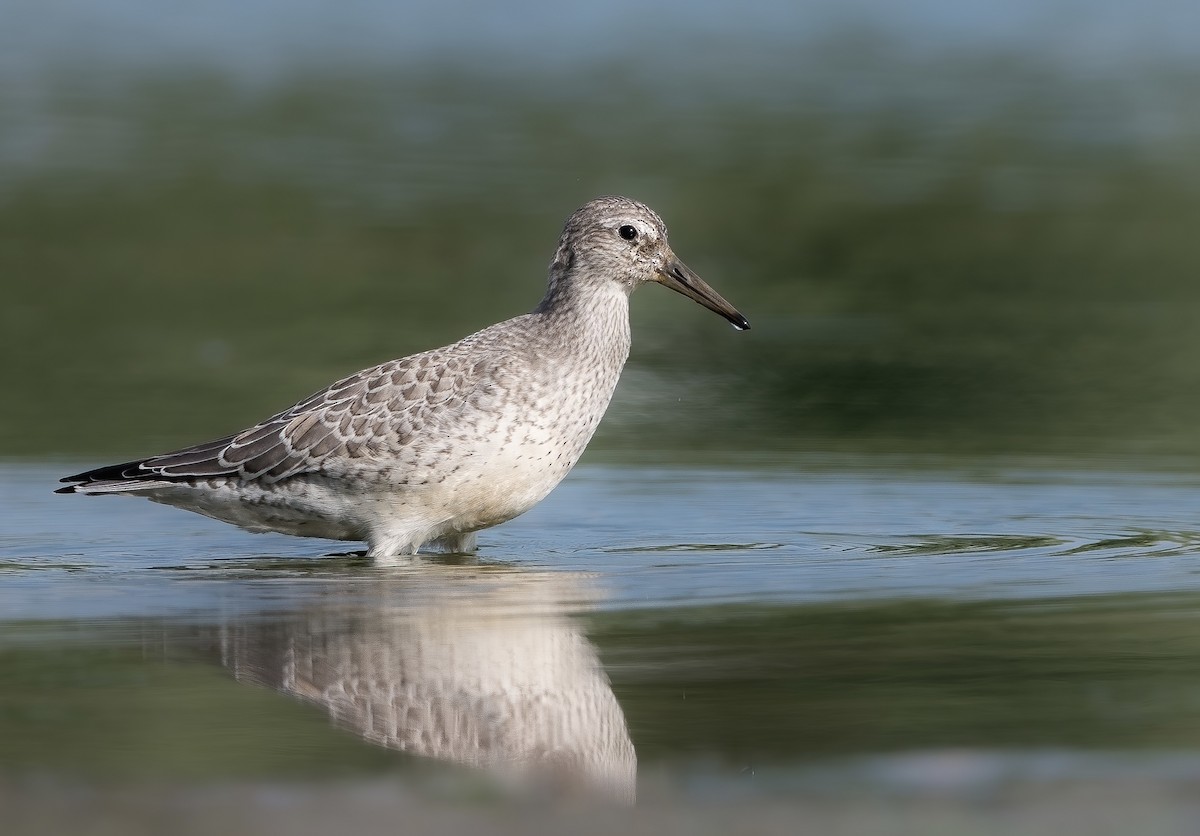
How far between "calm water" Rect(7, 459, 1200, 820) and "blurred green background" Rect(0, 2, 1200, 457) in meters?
2.72

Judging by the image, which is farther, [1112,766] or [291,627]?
[291,627]

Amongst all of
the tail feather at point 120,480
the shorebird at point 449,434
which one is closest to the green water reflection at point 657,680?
the shorebird at point 449,434

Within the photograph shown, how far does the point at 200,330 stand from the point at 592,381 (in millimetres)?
8268

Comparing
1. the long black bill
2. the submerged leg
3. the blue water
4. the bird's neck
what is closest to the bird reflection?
the blue water

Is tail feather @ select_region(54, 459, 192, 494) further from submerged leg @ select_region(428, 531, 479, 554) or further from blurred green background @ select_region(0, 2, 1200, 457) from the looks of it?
blurred green background @ select_region(0, 2, 1200, 457)

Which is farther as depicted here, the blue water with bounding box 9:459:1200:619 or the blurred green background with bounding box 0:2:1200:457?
the blurred green background with bounding box 0:2:1200:457

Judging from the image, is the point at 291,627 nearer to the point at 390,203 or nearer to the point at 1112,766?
the point at 1112,766

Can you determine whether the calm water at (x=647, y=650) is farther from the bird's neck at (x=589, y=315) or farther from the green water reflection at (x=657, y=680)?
the bird's neck at (x=589, y=315)

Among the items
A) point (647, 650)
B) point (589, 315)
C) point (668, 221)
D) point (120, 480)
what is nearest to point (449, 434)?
point (589, 315)

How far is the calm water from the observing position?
19.9 ft

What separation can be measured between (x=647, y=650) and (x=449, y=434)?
9.81 ft

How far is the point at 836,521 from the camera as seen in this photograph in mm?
11359

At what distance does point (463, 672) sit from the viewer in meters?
7.32

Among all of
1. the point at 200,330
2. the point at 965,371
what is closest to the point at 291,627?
the point at 965,371
